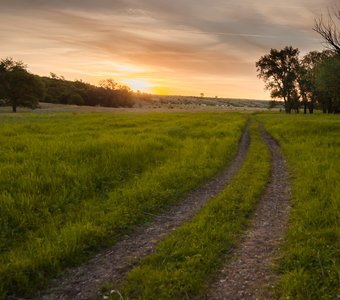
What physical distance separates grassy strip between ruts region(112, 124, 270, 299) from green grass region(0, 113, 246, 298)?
1646 mm

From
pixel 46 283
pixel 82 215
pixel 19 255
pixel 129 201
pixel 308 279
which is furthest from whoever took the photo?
pixel 129 201

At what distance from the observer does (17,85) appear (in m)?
74.0

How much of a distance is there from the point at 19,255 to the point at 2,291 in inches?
47.6

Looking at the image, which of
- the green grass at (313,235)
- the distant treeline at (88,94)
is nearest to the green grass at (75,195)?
the green grass at (313,235)

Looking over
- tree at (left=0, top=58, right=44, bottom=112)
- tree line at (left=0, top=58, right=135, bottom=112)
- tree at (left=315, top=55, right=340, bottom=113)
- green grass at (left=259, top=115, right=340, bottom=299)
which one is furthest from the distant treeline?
green grass at (left=259, top=115, right=340, bottom=299)

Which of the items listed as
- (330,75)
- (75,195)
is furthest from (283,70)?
(75,195)

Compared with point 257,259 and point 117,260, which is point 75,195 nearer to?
point 117,260

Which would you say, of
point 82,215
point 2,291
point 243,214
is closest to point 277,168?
point 243,214

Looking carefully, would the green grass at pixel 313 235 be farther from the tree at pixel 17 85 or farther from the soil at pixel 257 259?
the tree at pixel 17 85

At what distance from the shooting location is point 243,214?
34.9 ft

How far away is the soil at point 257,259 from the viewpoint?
646 cm

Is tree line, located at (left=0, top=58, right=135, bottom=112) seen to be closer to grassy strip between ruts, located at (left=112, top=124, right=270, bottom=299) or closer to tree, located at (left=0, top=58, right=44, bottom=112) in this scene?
tree, located at (left=0, top=58, right=44, bottom=112)

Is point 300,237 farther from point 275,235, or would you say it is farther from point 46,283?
point 46,283

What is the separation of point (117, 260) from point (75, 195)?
484cm
